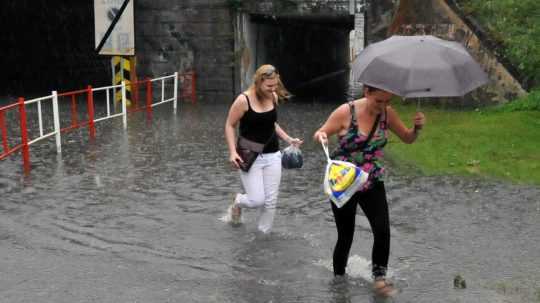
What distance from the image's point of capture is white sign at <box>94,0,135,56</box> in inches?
788

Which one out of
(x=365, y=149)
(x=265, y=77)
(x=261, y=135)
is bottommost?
(x=261, y=135)

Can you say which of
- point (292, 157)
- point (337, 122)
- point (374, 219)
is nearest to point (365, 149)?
point (337, 122)

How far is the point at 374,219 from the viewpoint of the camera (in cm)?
550

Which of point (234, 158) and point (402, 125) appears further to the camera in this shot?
point (234, 158)

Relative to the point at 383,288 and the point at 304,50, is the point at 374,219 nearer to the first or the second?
the point at 383,288

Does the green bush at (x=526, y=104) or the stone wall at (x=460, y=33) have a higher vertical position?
the stone wall at (x=460, y=33)

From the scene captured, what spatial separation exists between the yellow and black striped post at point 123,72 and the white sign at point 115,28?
0.23 m

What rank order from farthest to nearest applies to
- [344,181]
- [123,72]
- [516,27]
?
[123,72]
[516,27]
[344,181]

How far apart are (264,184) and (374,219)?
172 centimetres

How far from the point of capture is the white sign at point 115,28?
788 inches

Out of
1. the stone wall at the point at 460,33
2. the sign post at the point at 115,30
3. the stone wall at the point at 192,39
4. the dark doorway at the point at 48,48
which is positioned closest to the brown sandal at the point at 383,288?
the stone wall at the point at 460,33

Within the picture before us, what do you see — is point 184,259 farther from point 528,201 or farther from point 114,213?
point 528,201

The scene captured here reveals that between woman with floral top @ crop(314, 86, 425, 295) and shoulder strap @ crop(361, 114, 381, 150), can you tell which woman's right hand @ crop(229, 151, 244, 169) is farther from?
shoulder strap @ crop(361, 114, 381, 150)

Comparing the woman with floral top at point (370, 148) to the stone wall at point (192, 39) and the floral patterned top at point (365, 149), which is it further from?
the stone wall at point (192, 39)
